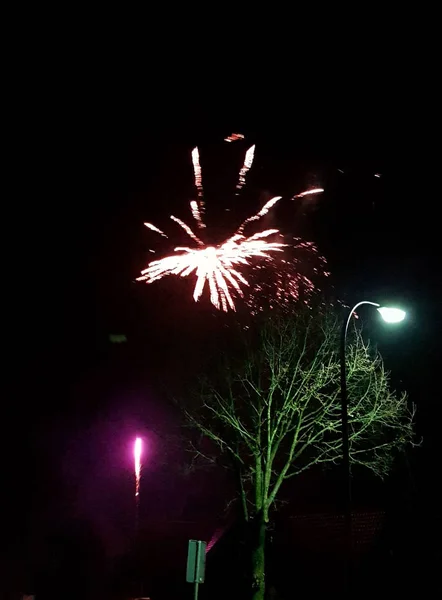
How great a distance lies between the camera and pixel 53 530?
104ft

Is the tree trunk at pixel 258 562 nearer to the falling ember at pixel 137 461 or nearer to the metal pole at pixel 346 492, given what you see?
the metal pole at pixel 346 492

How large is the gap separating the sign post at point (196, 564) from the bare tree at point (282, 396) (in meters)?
6.23

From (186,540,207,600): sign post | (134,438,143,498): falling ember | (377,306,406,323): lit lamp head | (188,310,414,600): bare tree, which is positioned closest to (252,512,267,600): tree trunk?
(188,310,414,600): bare tree

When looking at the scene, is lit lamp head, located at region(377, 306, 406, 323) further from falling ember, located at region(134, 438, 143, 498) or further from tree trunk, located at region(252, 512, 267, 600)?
falling ember, located at region(134, 438, 143, 498)

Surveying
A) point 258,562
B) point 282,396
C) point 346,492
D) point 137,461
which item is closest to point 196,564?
point 346,492

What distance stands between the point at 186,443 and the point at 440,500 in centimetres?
943

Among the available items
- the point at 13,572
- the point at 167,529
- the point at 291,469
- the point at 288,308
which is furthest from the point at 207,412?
the point at 13,572

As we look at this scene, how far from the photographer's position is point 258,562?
18234 mm

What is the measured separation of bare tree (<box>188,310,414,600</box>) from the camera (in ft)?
62.8

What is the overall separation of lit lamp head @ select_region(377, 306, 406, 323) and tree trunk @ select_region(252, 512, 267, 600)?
845cm

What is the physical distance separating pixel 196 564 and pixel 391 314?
22.2 ft

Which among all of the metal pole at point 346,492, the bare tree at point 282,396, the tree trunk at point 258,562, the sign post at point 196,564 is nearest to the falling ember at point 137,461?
the bare tree at point 282,396

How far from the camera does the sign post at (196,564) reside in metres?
12.4

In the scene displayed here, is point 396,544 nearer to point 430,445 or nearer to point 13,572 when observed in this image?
point 430,445
